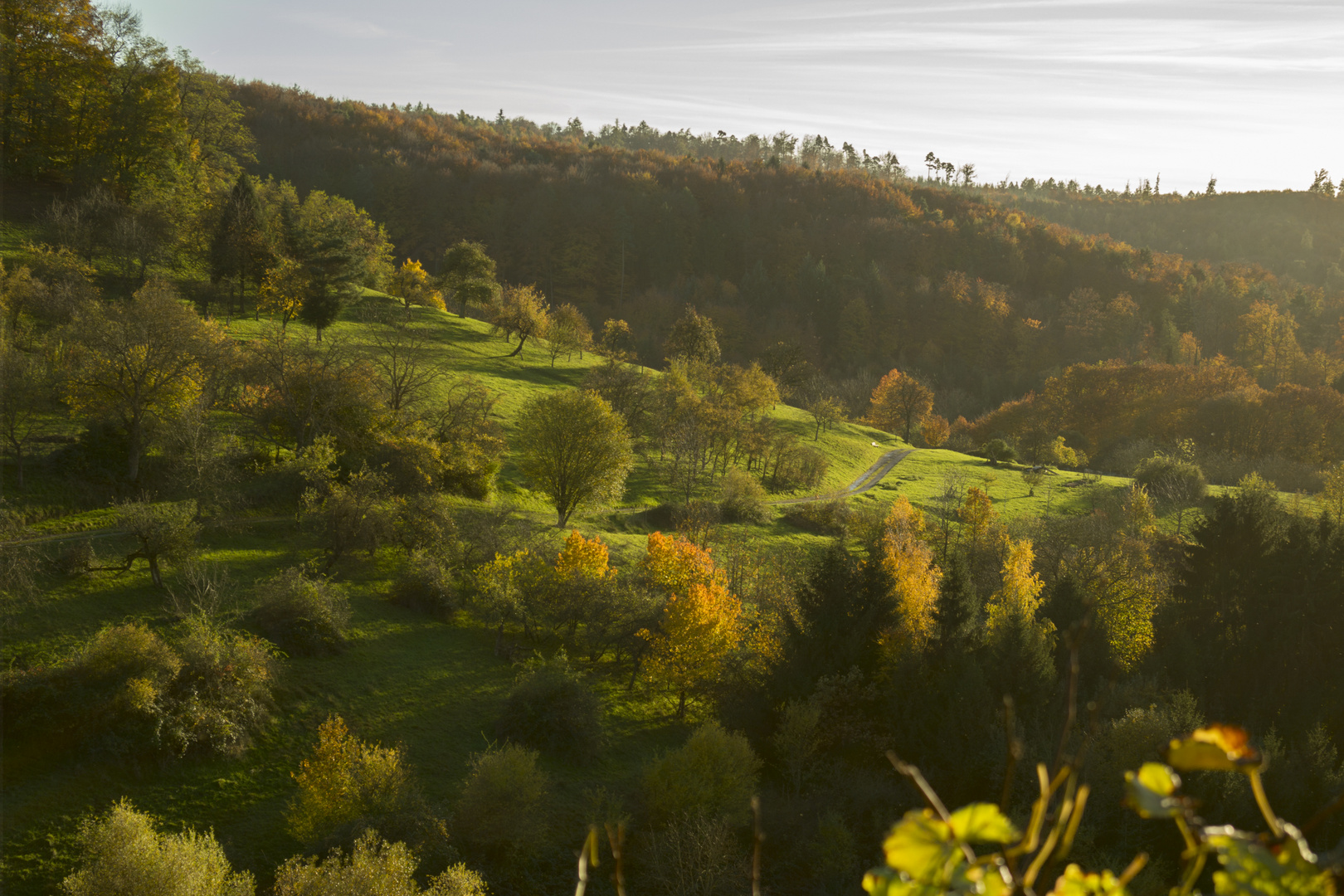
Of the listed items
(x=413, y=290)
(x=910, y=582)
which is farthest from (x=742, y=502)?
(x=413, y=290)

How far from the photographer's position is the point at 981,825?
2340 millimetres

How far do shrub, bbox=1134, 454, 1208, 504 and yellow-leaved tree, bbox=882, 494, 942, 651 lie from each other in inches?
1145

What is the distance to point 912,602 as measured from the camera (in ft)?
112

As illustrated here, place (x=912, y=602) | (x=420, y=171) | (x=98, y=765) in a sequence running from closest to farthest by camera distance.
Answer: (x=98, y=765) → (x=912, y=602) → (x=420, y=171)

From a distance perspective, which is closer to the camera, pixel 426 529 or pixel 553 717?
pixel 553 717

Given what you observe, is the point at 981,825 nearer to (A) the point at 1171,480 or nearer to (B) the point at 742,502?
(B) the point at 742,502

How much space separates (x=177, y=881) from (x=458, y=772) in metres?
9.61

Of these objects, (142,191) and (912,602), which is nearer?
(912,602)

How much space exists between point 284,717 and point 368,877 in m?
10.1

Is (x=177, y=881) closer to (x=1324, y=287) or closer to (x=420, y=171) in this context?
(x=420, y=171)

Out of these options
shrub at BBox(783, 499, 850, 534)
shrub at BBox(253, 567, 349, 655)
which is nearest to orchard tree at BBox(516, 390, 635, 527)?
shrub at BBox(253, 567, 349, 655)

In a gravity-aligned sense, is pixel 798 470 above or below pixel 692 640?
above

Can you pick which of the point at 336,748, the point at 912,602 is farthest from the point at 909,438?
the point at 336,748

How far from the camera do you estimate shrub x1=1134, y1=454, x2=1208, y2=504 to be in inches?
2547
